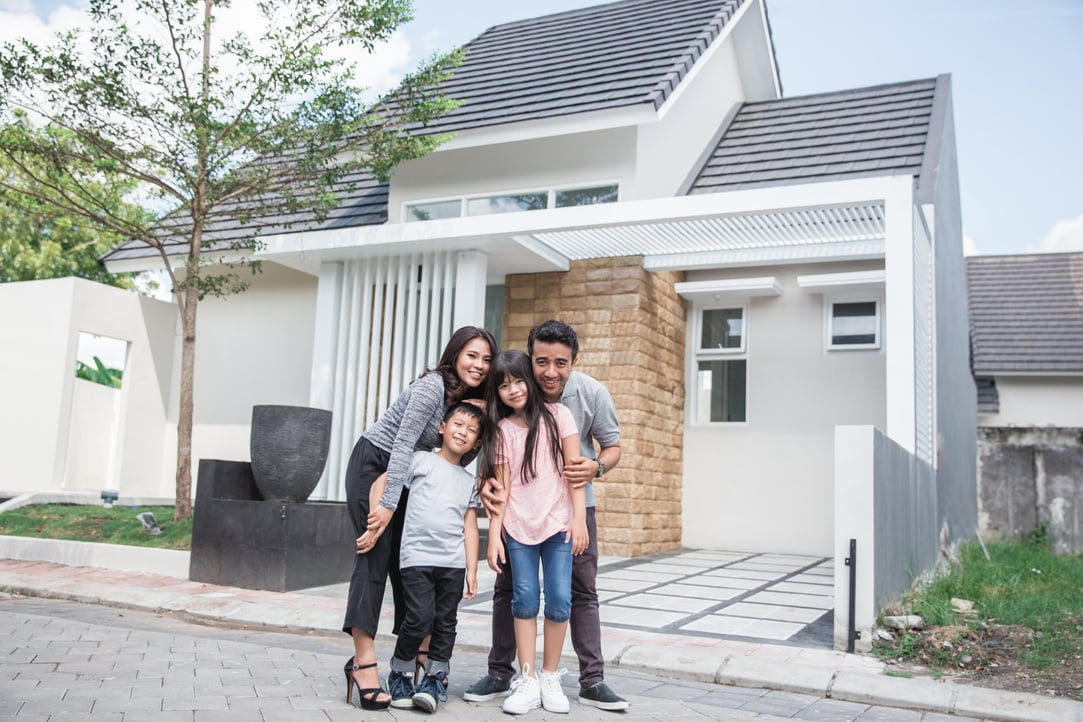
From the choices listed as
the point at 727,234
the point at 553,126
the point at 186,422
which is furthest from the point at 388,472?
the point at 553,126

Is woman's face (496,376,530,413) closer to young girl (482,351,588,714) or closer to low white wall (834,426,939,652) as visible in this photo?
young girl (482,351,588,714)

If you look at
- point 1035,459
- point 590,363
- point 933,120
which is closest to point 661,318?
point 590,363

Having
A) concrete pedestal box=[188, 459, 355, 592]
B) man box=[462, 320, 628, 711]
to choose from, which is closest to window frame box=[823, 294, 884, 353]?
concrete pedestal box=[188, 459, 355, 592]

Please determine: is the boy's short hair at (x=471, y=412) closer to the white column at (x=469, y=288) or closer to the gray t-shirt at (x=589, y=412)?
the gray t-shirt at (x=589, y=412)

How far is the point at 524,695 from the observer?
136 inches

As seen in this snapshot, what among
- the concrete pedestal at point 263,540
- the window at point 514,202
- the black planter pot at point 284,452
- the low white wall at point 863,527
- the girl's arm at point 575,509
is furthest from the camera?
the window at point 514,202

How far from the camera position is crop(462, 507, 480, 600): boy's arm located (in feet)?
11.6

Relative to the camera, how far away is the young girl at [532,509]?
11.6ft

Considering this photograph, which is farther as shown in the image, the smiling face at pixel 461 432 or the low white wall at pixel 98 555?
the low white wall at pixel 98 555

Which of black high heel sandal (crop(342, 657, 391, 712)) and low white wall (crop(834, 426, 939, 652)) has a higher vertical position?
low white wall (crop(834, 426, 939, 652))

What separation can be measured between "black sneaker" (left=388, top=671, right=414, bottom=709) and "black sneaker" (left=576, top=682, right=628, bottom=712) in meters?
0.70

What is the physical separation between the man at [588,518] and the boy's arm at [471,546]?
0.32 ft

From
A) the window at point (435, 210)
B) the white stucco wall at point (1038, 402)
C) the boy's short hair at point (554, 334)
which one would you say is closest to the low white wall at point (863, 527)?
the boy's short hair at point (554, 334)

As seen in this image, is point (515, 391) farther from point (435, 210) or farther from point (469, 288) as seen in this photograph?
point (435, 210)
